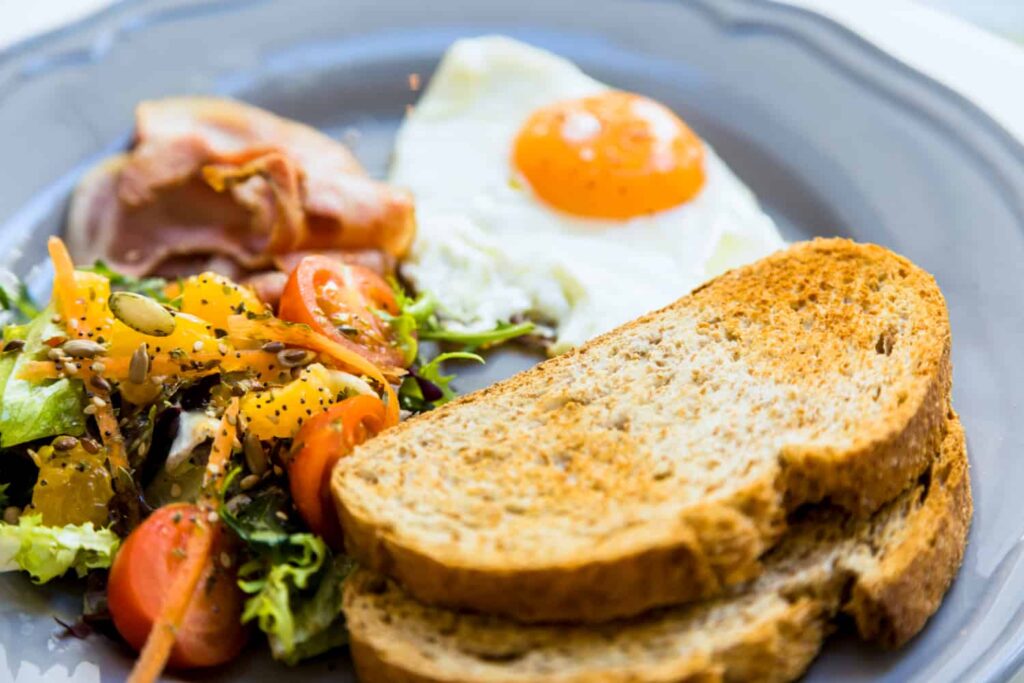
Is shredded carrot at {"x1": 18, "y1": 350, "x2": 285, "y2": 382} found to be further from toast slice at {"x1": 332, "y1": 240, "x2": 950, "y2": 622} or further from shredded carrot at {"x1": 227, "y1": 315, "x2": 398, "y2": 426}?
toast slice at {"x1": 332, "y1": 240, "x2": 950, "y2": 622}

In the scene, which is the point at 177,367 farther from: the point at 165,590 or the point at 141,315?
the point at 165,590

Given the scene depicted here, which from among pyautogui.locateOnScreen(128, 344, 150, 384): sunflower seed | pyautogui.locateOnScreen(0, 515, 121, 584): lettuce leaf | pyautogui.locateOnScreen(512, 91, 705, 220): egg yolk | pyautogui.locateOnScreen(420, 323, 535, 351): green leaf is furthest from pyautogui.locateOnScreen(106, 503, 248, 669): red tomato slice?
pyautogui.locateOnScreen(512, 91, 705, 220): egg yolk

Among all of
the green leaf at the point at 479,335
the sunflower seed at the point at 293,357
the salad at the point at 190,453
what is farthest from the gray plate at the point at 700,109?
the sunflower seed at the point at 293,357

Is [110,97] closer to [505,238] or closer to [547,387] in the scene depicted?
[505,238]

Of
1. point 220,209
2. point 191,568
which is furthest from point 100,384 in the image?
point 220,209

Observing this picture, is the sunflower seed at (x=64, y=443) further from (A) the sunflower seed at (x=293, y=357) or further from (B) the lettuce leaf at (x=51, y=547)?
(A) the sunflower seed at (x=293, y=357)

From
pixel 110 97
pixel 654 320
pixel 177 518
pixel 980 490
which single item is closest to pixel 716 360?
pixel 654 320
